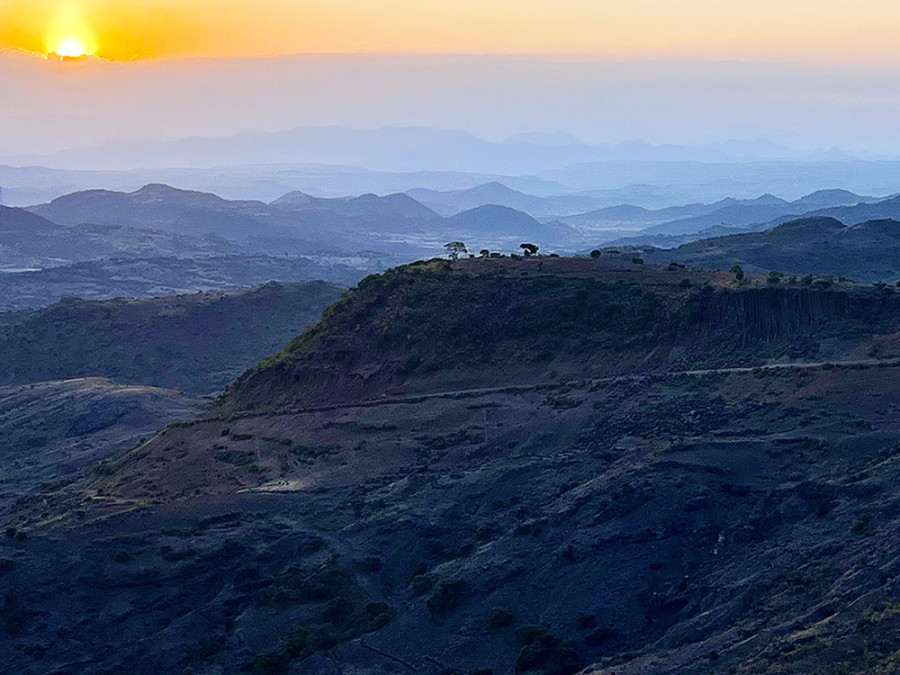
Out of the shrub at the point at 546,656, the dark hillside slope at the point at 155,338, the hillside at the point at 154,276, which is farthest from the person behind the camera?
the hillside at the point at 154,276

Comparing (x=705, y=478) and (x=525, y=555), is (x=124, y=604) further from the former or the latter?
(x=705, y=478)

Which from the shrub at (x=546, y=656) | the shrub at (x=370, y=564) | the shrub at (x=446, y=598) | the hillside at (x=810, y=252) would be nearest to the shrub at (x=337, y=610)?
the shrub at (x=370, y=564)

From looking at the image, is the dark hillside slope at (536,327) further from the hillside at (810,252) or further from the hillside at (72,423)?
the hillside at (810,252)

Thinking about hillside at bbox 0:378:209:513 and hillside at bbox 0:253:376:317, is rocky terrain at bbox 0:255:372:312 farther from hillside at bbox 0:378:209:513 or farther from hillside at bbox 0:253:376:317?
hillside at bbox 0:378:209:513

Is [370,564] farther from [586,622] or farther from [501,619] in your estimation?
[586,622]

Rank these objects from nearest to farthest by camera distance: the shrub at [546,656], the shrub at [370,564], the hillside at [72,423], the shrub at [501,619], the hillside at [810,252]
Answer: the shrub at [546,656] < the shrub at [501,619] < the shrub at [370,564] < the hillside at [72,423] < the hillside at [810,252]

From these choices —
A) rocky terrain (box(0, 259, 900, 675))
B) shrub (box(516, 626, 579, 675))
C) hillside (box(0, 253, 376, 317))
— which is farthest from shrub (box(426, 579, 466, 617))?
hillside (box(0, 253, 376, 317))
